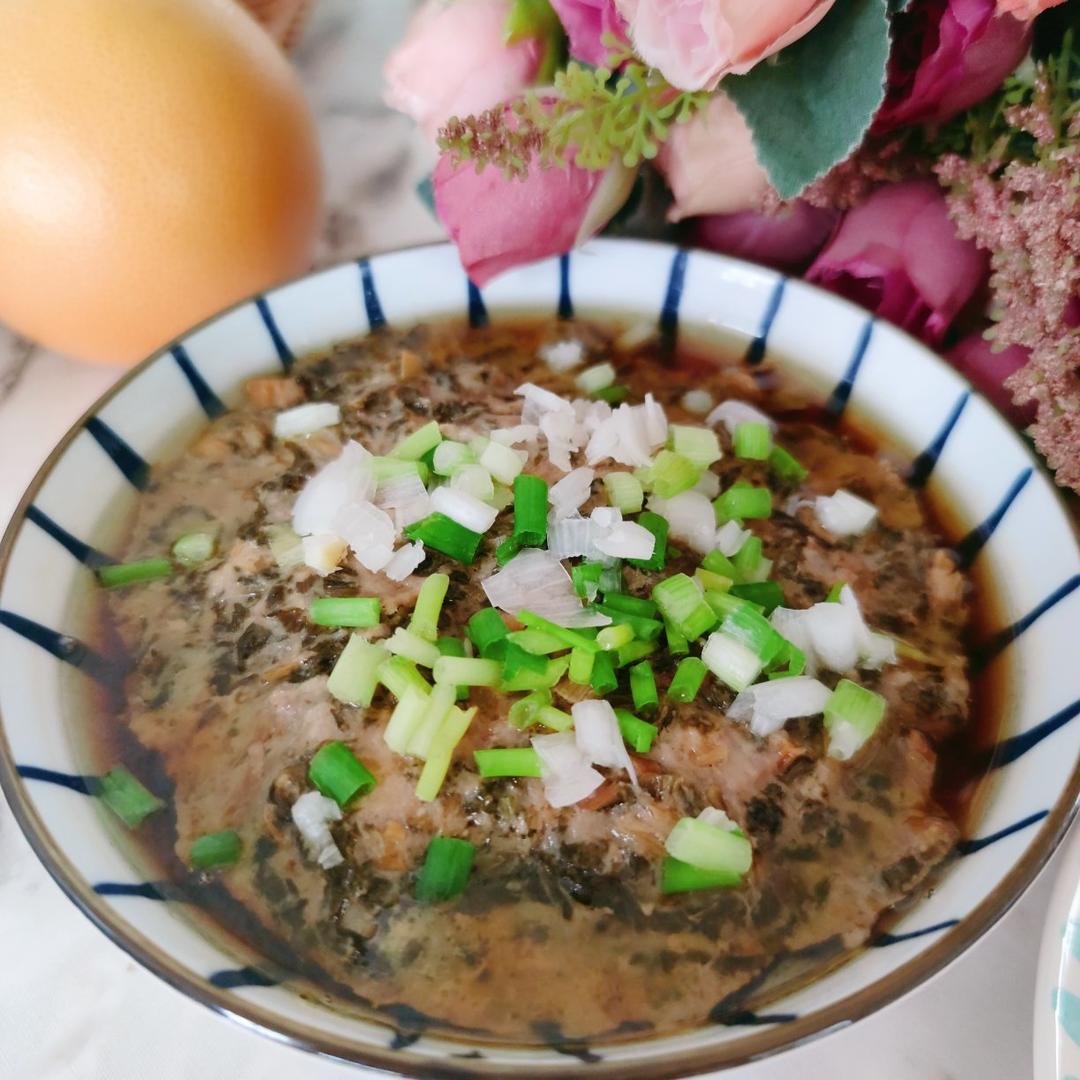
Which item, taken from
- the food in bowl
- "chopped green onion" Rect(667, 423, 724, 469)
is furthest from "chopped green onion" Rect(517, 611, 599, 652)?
"chopped green onion" Rect(667, 423, 724, 469)

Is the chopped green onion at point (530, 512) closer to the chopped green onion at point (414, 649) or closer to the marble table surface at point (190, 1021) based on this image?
the chopped green onion at point (414, 649)

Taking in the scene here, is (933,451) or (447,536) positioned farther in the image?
(933,451)

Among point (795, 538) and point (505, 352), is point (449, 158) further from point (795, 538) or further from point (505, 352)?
point (795, 538)

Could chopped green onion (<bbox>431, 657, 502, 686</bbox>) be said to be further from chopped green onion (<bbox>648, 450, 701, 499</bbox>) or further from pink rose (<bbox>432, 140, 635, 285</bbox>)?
pink rose (<bbox>432, 140, 635, 285</bbox>)

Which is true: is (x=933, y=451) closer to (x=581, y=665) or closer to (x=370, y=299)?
(x=581, y=665)

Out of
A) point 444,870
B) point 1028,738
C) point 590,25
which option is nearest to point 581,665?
point 444,870
